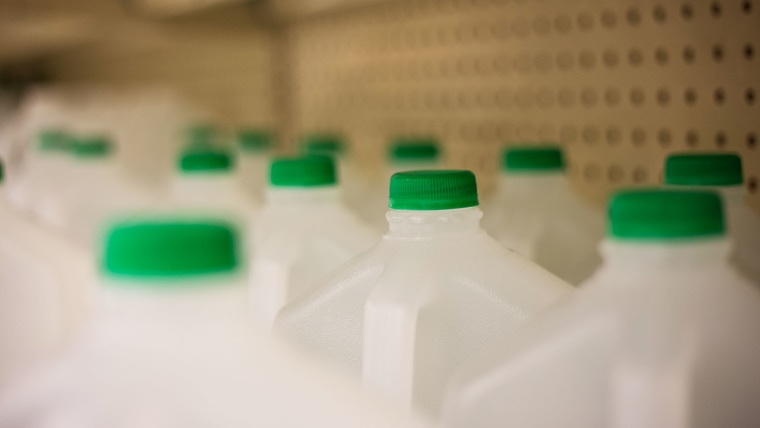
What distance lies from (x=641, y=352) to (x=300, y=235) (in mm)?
449

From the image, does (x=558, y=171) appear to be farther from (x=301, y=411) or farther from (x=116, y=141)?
(x=116, y=141)

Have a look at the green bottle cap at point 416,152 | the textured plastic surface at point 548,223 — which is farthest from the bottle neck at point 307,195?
the green bottle cap at point 416,152

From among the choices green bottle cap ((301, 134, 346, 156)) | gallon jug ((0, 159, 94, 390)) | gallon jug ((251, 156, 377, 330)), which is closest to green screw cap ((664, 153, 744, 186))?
gallon jug ((251, 156, 377, 330))

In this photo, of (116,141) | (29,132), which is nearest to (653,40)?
(116,141)

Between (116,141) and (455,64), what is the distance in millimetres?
915

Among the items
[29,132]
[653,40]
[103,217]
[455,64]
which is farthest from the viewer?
[29,132]

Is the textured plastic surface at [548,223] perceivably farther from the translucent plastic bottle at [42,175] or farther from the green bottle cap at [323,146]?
the translucent plastic bottle at [42,175]

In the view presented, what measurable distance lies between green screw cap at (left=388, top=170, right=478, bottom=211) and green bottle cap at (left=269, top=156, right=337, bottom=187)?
234 millimetres

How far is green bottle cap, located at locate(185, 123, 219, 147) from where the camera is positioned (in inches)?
71.0

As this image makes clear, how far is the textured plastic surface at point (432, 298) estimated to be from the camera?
61 centimetres

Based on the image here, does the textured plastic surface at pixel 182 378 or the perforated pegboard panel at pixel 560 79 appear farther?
the perforated pegboard panel at pixel 560 79

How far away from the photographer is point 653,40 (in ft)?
3.43

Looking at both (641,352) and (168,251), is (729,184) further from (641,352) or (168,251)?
(168,251)

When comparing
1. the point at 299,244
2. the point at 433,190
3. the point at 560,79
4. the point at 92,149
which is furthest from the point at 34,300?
the point at 560,79
